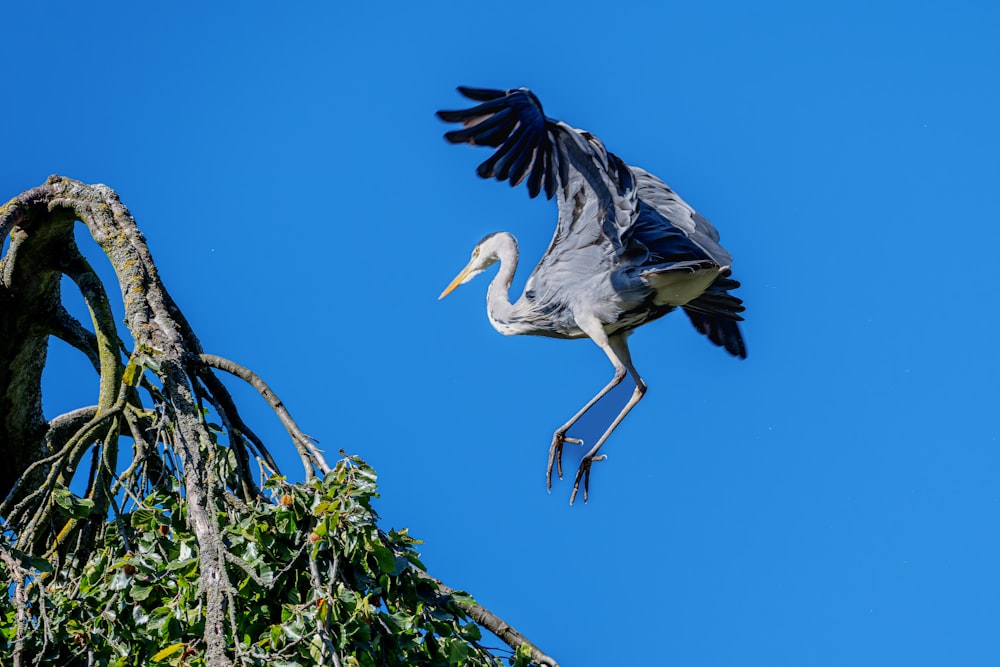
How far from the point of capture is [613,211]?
7117mm

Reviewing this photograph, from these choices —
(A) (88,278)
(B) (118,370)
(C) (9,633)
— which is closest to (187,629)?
(C) (9,633)

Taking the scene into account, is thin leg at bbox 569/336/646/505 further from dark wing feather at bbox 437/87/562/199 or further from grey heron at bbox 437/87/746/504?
dark wing feather at bbox 437/87/562/199

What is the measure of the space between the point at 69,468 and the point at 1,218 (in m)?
1.44

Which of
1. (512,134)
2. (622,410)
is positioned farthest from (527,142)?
(622,410)

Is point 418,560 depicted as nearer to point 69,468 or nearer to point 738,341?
point 69,468

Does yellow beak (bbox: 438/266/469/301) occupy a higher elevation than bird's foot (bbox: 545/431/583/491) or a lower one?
higher

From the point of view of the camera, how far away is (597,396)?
7.76 m

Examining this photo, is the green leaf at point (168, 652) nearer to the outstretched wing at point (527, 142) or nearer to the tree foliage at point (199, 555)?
the tree foliage at point (199, 555)

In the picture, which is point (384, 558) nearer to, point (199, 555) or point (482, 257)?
point (199, 555)

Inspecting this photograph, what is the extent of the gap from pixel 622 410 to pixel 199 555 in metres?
4.05

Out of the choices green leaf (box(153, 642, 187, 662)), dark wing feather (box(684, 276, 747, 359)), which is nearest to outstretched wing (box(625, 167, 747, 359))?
dark wing feather (box(684, 276, 747, 359))

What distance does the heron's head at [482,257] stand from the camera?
8.85m

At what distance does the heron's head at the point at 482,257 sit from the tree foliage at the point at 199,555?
3794 millimetres

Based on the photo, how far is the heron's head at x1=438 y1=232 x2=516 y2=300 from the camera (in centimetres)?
885
